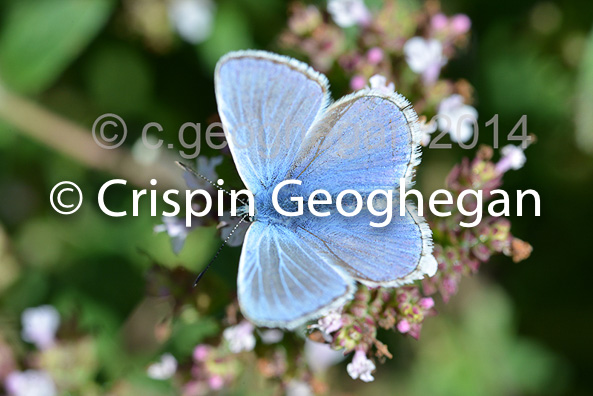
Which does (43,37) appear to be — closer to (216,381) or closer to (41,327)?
(41,327)

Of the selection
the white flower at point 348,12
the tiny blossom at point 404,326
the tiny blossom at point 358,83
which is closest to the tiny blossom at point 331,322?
the tiny blossom at point 404,326

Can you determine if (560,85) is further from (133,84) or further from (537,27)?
(133,84)

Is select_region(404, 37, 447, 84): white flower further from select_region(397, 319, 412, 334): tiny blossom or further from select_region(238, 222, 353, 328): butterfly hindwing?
select_region(397, 319, 412, 334): tiny blossom

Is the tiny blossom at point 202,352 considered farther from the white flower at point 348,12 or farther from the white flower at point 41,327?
the white flower at point 348,12

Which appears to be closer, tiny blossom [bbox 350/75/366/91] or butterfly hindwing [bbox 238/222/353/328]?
butterfly hindwing [bbox 238/222/353/328]

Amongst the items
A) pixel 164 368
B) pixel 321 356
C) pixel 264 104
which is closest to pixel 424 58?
pixel 264 104

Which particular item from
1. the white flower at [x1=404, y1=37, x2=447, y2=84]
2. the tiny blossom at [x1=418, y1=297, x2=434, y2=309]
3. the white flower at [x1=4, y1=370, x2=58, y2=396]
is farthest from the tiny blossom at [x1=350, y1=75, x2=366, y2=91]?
the white flower at [x1=4, y1=370, x2=58, y2=396]

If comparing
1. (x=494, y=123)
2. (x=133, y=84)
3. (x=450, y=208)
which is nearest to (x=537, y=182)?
(x=494, y=123)
